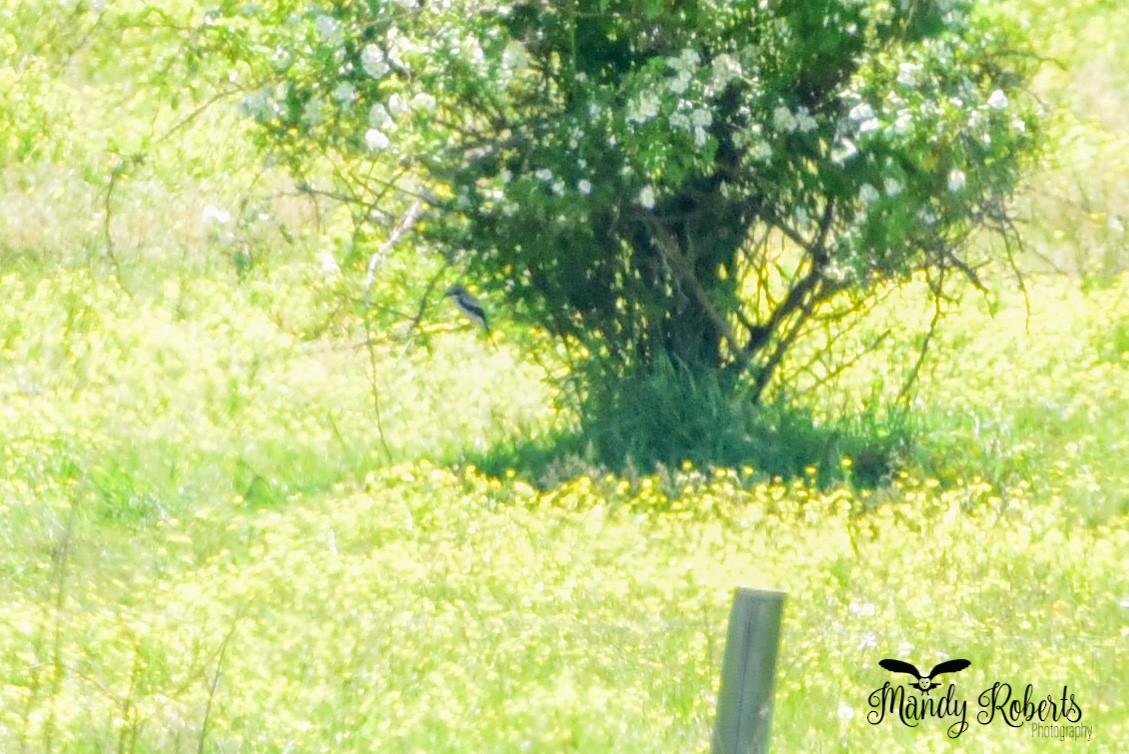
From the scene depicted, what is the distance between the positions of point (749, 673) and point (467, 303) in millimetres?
6338

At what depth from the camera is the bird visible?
6.45 meters

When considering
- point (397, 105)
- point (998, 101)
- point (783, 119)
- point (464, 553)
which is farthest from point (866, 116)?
point (464, 553)

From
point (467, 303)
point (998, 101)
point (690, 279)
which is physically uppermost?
point (998, 101)

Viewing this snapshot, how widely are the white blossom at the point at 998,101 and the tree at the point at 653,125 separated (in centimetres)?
2

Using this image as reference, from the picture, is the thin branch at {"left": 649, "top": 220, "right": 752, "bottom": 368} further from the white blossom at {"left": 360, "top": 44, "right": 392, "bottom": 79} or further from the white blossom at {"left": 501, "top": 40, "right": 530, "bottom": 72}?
the white blossom at {"left": 360, "top": 44, "right": 392, "bottom": 79}

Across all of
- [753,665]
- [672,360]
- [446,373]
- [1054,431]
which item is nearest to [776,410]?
[672,360]

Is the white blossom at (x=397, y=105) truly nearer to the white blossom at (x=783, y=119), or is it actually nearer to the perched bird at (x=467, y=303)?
the perched bird at (x=467, y=303)

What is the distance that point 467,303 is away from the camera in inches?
426

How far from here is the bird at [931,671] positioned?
6.45 m

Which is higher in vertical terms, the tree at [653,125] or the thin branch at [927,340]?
the tree at [653,125]

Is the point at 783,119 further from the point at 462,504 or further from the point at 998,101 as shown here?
the point at 462,504

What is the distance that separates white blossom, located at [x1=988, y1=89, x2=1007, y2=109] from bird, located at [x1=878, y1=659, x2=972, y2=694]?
3.93 m

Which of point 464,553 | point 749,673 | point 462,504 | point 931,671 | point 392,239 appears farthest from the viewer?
point 392,239

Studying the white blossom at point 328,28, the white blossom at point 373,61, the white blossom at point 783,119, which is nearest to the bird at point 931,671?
the white blossom at point 783,119
